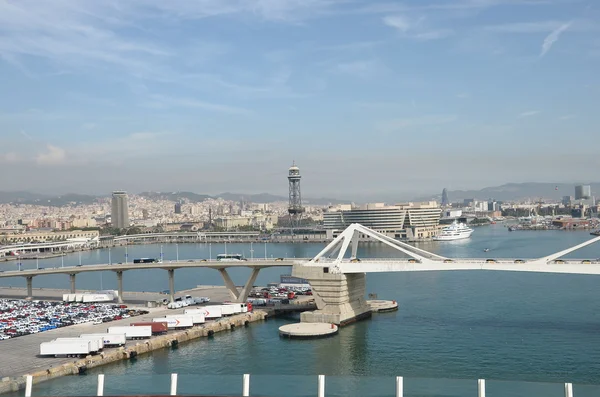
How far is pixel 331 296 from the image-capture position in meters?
20.8

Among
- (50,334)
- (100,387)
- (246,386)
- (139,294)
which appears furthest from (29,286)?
(246,386)

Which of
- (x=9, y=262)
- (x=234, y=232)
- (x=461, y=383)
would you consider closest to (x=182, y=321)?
(x=461, y=383)

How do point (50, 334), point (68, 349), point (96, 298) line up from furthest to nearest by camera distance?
point (96, 298), point (50, 334), point (68, 349)

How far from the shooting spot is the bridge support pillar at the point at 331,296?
20609 millimetres

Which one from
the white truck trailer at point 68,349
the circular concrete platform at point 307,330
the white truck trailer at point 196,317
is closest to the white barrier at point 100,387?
the white truck trailer at point 68,349

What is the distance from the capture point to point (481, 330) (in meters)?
18.9

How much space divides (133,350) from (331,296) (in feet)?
21.8

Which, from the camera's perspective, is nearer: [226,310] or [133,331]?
[133,331]

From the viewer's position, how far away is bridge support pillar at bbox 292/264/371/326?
20.6 m

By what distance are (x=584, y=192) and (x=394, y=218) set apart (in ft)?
484

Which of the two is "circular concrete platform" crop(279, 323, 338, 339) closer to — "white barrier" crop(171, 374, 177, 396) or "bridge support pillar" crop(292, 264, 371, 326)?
"bridge support pillar" crop(292, 264, 371, 326)

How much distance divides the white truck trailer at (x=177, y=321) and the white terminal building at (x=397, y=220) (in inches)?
2043

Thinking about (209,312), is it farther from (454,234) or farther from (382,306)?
(454,234)

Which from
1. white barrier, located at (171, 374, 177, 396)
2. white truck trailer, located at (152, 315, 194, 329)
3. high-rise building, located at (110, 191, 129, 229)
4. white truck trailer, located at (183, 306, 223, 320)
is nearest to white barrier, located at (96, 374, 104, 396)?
white barrier, located at (171, 374, 177, 396)
